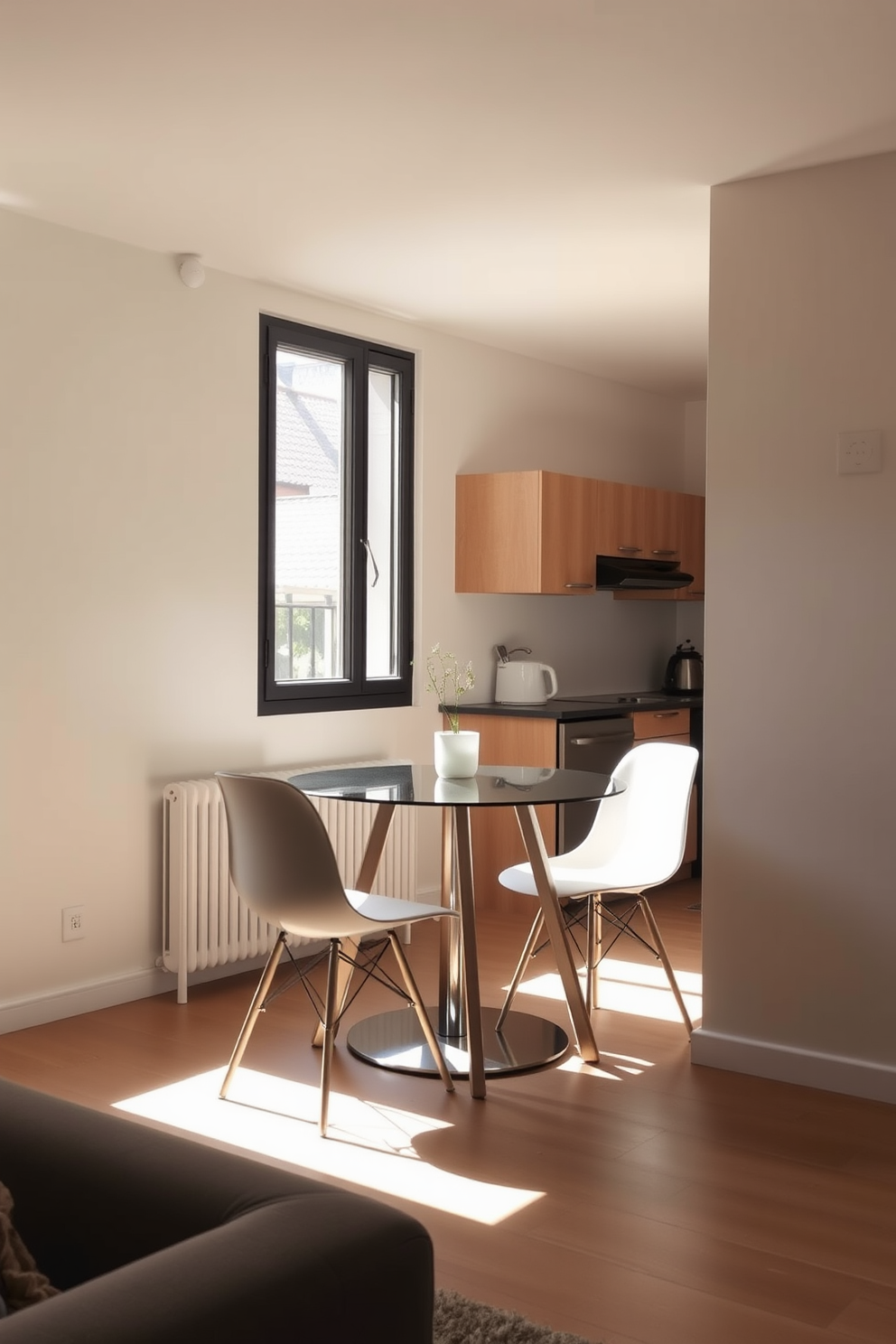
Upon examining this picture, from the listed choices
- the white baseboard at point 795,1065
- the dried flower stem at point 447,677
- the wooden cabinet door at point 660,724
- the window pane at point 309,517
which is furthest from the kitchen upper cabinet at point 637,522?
the white baseboard at point 795,1065

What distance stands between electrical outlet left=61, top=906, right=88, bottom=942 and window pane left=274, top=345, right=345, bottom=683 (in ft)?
3.99

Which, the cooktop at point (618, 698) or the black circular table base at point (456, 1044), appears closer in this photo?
the black circular table base at point (456, 1044)

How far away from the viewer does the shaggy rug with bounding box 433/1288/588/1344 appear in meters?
2.18

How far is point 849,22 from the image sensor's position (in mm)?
2686

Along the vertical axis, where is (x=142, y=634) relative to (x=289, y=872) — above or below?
above

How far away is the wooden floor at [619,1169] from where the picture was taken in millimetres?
2363

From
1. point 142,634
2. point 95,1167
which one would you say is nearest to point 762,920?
point 142,634

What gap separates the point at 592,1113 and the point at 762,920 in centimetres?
77

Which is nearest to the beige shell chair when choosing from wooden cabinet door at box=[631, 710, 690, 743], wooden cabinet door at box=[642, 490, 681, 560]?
wooden cabinet door at box=[631, 710, 690, 743]

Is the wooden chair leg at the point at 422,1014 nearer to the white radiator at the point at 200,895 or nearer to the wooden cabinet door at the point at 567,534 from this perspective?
the white radiator at the point at 200,895

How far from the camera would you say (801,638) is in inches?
141

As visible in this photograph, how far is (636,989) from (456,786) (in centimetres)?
133

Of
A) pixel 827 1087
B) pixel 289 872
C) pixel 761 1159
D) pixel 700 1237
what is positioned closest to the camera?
pixel 700 1237

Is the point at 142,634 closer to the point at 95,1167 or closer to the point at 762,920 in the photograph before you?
the point at 762,920
